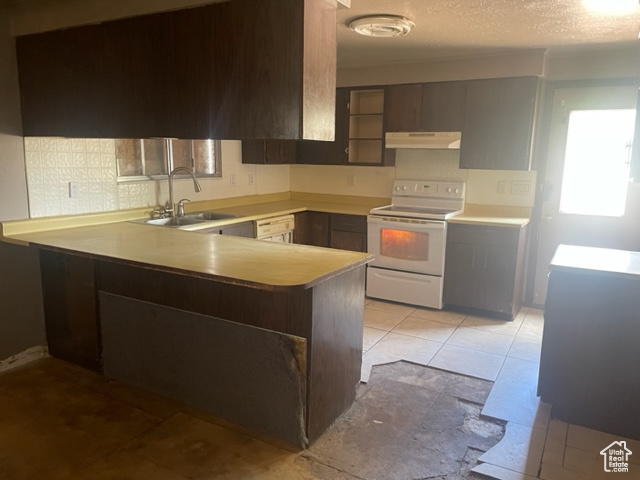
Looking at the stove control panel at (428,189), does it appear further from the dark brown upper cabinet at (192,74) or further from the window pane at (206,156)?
the dark brown upper cabinet at (192,74)

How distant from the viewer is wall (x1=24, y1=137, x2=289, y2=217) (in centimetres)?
311

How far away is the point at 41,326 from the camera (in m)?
3.26

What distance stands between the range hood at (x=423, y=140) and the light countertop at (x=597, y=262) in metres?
1.64

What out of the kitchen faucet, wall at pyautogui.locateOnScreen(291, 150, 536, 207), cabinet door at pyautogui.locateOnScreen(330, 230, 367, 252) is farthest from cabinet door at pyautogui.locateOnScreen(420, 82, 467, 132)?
the kitchen faucet

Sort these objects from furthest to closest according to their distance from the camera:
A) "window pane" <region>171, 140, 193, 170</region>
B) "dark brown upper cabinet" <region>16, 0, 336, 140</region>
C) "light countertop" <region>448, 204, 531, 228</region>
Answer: "window pane" <region>171, 140, 193, 170</region> → "light countertop" <region>448, 204, 531, 228</region> → "dark brown upper cabinet" <region>16, 0, 336, 140</region>

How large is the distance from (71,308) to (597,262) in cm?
317

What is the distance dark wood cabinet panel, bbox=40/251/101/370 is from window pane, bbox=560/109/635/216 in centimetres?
390

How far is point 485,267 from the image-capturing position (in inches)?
161

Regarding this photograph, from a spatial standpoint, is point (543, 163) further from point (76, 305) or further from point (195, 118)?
point (76, 305)

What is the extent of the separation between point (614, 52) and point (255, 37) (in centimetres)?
326

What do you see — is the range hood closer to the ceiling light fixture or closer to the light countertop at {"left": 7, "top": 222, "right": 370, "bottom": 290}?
the ceiling light fixture

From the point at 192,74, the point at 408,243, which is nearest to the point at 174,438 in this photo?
the point at 192,74

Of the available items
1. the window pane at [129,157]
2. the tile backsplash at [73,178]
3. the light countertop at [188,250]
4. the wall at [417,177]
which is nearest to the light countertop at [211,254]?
the light countertop at [188,250]

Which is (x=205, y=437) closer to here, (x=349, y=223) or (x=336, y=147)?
(x=349, y=223)
